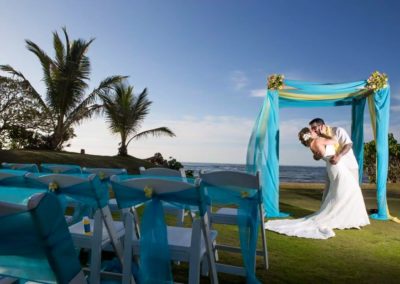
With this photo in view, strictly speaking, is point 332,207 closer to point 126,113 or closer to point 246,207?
point 246,207

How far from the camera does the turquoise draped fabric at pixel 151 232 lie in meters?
1.97

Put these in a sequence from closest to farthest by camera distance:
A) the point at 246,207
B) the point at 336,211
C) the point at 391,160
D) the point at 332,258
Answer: the point at 246,207 → the point at 332,258 → the point at 336,211 → the point at 391,160

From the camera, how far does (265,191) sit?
608 centimetres

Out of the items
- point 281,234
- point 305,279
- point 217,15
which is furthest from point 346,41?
point 305,279

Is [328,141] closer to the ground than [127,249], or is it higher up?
higher up

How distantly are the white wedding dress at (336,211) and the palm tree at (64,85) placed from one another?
1006cm

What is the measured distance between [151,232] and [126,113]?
40.5 ft

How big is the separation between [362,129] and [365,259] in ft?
13.6

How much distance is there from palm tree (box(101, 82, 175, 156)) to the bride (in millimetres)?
9480

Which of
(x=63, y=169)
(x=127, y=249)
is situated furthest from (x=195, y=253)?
(x=63, y=169)

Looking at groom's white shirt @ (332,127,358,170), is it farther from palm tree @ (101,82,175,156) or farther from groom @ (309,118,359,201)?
palm tree @ (101,82,175,156)

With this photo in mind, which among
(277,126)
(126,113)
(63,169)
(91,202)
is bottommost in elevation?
(91,202)

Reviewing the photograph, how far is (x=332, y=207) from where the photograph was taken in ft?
17.1

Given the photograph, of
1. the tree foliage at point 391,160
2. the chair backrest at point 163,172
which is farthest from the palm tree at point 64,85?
the tree foliage at point 391,160
